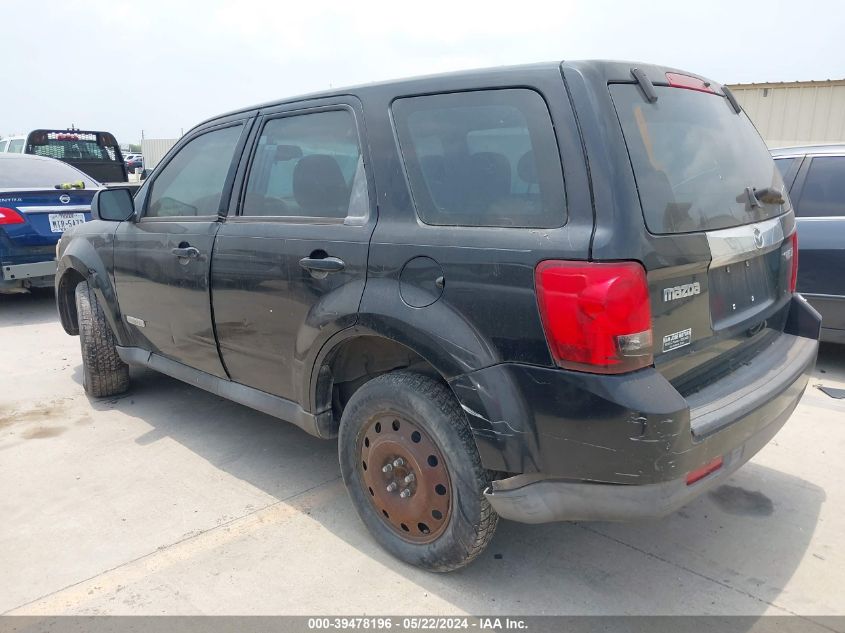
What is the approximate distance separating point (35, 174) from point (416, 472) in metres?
6.96

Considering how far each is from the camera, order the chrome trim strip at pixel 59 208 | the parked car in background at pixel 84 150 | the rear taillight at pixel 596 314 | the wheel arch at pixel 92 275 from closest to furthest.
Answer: the rear taillight at pixel 596 314, the wheel arch at pixel 92 275, the chrome trim strip at pixel 59 208, the parked car in background at pixel 84 150

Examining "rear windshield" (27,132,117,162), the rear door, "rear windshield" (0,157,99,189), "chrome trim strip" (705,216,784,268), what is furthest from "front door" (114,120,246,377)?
"rear windshield" (27,132,117,162)

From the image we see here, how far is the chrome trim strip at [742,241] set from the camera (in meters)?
2.31

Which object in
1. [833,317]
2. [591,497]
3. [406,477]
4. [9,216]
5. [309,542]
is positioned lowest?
[309,542]

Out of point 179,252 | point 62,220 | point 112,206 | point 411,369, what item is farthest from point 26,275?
point 411,369

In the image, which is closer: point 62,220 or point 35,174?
point 62,220

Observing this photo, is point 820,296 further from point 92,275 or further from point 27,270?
point 27,270

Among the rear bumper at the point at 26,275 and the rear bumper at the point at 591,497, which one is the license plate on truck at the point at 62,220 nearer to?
the rear bumper at the point at 26,275

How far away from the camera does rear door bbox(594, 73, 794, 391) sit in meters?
2.12

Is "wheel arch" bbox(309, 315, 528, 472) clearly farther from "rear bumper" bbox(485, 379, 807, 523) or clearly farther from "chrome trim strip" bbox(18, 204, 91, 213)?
"chrome trim strip" bbox(18, 204, 91, 213)

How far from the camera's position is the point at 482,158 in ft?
7.63

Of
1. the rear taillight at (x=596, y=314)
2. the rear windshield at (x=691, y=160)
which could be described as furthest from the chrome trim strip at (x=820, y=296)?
the rear taillight at (x=596, y=314)

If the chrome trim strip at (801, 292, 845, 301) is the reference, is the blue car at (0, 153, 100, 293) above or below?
above

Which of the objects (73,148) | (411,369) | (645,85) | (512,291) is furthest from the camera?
(73,148)
